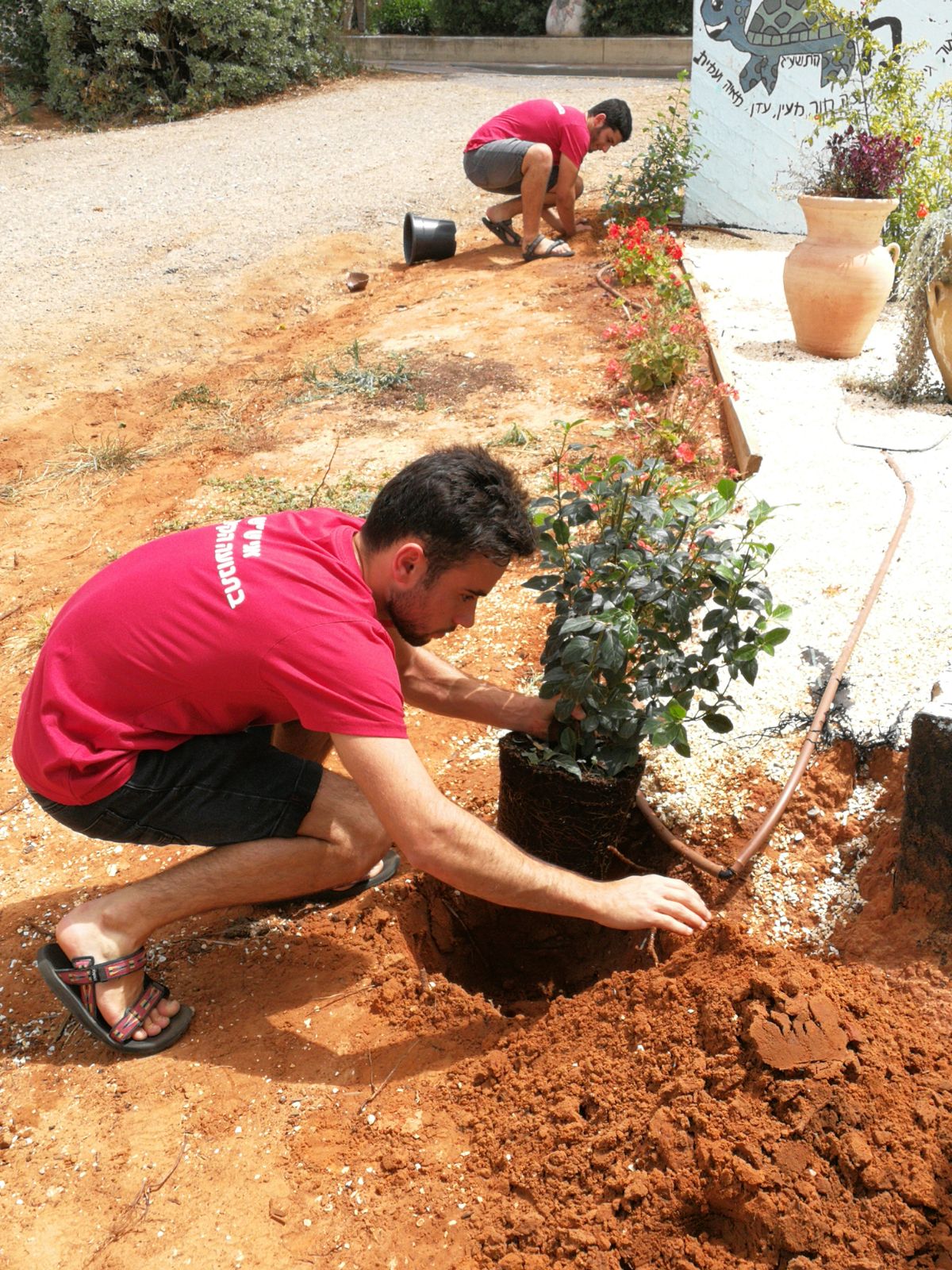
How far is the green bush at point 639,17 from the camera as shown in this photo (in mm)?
18578

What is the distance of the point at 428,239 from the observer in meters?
8.66

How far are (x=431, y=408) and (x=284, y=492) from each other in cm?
125

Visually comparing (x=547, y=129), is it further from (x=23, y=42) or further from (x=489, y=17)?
(x=489, y=17)

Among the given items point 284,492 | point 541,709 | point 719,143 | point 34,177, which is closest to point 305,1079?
point 541,709

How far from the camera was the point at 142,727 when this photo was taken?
2373 mm

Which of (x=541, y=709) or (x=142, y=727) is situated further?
(x=541, y=709)

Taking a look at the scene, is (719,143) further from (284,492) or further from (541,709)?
(541,709)

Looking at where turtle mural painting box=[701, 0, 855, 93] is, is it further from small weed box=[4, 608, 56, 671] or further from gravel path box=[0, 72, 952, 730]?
small weed box=[4, 608, 56, 671]

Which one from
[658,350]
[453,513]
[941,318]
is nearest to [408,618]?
[453,513]

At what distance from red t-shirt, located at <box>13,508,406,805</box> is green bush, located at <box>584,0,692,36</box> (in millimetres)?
19791

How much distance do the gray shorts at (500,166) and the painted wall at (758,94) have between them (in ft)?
4.69

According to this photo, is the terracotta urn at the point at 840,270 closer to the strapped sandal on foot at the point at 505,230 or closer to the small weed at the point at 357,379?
the small weed at the point at 357,379

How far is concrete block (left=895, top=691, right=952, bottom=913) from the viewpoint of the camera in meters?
2.26

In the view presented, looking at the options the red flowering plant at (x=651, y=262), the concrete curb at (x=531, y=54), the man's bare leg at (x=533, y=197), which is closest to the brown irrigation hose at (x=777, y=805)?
the red flowering plant at (x=651, y=262)
